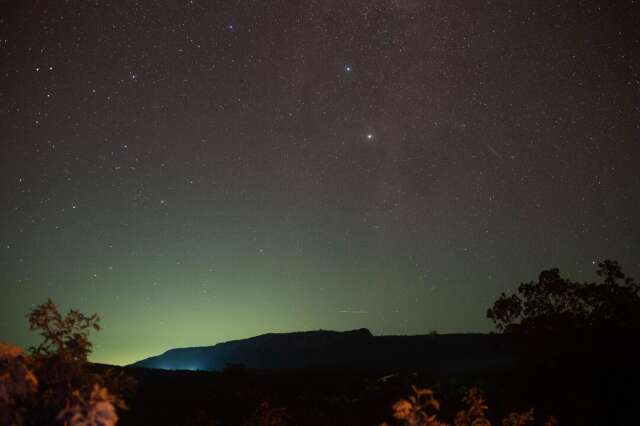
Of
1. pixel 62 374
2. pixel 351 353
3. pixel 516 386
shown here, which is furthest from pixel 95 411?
pixel 351 353

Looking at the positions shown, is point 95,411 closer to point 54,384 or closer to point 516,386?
point 54,384

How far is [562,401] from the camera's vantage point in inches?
734

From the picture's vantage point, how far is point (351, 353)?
2832 inches

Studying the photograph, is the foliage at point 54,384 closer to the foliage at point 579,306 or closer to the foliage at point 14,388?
the foliage at point 14,388

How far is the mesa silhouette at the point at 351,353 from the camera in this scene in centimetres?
4762

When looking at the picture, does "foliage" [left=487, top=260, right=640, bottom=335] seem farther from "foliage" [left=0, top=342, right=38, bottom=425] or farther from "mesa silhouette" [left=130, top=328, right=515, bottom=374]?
"foliage" [left=0, top=342, right=38, bottom=425]

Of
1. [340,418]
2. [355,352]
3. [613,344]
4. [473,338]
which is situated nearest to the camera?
[340,418]

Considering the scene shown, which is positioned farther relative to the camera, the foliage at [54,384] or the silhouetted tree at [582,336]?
the silhouetted tree at [582,336]

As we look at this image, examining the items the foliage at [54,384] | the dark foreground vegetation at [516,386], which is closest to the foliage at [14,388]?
the foliage at [54,384]

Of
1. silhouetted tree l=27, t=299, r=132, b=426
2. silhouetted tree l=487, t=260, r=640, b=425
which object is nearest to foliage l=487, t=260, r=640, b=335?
silhouetted tree l=487, t=260, r=640, b=425

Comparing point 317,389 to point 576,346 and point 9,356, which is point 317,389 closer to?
point 576,346

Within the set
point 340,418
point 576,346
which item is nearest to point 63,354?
point 340,418

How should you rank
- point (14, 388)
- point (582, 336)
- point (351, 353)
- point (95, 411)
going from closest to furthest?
1. point (95, 411)
2. point (14, 388)
3. point (582, 336)
4. point (351, 353)

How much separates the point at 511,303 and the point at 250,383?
42.7 ft
